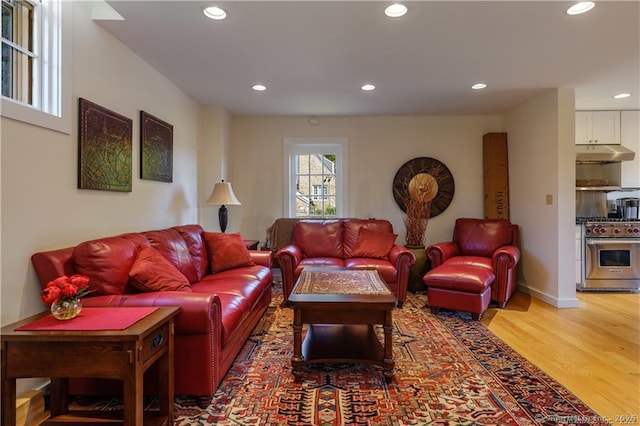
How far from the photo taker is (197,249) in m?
3.23

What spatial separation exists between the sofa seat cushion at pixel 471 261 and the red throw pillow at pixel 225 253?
92.0 inches

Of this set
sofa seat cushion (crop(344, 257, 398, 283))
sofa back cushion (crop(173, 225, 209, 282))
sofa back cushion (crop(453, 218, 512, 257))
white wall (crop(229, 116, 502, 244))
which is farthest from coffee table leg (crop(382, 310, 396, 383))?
white wall (crop(229, 116, 502, 244))

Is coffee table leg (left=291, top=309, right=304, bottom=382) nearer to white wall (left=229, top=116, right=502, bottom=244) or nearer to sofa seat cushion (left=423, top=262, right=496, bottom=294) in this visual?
sofa seat cushion (left=423, top=262, right=496, bottom=294)

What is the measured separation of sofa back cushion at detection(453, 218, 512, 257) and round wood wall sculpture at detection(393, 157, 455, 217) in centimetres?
56

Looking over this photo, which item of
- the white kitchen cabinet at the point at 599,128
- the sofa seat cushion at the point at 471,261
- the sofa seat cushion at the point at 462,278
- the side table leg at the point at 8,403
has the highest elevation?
the white kitchen cabinet at the point at 599,128

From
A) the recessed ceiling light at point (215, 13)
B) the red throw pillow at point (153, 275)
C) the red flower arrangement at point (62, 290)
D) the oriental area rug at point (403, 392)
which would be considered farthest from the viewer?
the recessed ceiling light at point (215, 13)

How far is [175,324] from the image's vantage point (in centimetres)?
186

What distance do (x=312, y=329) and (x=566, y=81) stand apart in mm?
3694

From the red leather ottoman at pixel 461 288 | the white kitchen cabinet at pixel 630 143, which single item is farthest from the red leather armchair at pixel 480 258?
the white kitchen cabinet at pixel 630 143

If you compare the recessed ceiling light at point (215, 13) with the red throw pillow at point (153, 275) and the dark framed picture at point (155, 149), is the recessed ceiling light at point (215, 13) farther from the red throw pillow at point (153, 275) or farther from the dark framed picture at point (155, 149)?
the red throw pillow at point (153, 275)

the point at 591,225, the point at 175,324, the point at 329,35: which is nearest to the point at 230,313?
the point at 175,324

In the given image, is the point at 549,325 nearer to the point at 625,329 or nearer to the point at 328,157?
the point at 625,329

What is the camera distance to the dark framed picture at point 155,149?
308 cm

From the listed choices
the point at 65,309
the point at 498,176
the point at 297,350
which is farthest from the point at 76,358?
the point at 498,176
